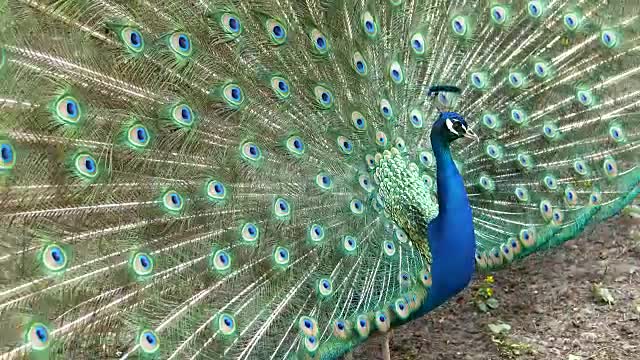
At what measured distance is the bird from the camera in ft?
6.96

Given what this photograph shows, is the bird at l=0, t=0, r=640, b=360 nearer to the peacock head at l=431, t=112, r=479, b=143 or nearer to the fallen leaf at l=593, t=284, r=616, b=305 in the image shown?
the peacock head at l=431, t=112, r=479, b=143

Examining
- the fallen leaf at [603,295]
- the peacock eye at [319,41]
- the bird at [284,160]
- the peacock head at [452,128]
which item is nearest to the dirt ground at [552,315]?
the fallen leaf at [603,295]

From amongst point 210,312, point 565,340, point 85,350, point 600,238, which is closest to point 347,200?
point 210,312

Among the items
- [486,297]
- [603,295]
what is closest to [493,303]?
[486,297]

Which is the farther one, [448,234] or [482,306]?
[482,306]

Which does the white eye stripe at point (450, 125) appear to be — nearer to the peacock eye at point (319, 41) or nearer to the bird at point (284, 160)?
the bird at point (284, 160)

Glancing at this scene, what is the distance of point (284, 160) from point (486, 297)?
4.78 feet

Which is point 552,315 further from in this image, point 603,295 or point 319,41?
point 319,41

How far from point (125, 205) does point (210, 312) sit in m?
0.45

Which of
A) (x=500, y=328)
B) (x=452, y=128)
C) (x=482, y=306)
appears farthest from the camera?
(x=482, y=306)

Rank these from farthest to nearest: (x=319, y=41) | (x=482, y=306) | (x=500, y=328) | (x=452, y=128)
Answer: (x=482, y=306) → (x=500, y=328) → (x=319, y=41) → (x=452, y=128)

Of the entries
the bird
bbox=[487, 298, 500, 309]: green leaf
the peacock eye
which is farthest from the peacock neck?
bbox=[487, 298, 500, 309]: green leaf

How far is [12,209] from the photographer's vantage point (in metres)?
2.09

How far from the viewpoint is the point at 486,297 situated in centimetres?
346
